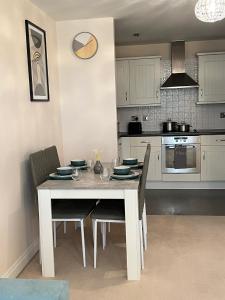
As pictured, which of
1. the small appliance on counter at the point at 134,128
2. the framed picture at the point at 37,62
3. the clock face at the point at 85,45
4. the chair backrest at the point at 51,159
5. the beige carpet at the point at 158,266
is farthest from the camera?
the small appliance on counter at the point at 134,128

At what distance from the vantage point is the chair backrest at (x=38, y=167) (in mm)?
2986

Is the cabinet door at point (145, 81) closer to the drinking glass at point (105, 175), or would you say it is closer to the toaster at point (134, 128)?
the toaster at point (134, 128)

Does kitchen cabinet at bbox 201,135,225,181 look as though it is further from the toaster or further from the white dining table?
the white dining table

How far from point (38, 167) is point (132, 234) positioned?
106cm

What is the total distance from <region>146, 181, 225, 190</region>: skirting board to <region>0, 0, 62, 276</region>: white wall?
2739mm

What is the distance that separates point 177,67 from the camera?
575 centimetres

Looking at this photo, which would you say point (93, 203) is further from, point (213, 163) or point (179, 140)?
point (213, 163)

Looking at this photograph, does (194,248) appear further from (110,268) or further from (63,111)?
(63,111)

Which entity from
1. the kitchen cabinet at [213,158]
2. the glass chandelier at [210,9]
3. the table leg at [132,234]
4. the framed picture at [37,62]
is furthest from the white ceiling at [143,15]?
the table leg at [132,234]

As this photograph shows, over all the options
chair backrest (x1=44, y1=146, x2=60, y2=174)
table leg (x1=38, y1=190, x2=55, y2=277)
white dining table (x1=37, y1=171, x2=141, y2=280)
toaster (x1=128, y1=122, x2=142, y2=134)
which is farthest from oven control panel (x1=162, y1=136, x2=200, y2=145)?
table leg (x1=38, y1=190, x2=55, y2=277)

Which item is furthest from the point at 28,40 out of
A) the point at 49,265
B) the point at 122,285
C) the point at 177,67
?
the point at 177,67

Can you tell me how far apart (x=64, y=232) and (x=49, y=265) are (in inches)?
38.1

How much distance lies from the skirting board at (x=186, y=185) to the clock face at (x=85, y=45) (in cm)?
253

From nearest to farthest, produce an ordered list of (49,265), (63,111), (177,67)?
1. (49,265)
2. (63,111)
3. (177,67)
